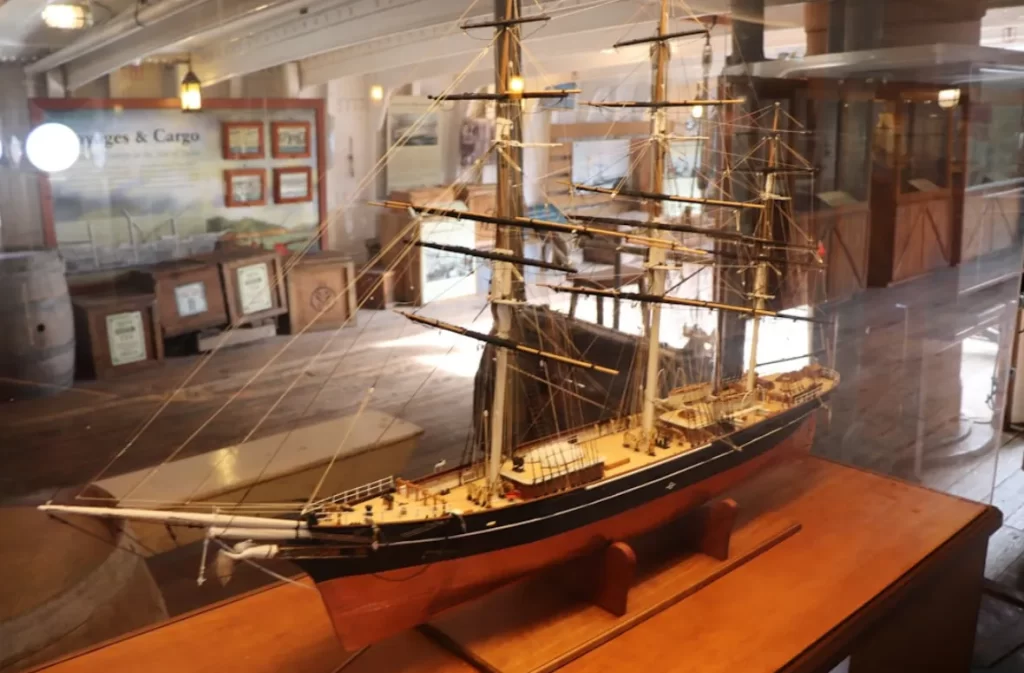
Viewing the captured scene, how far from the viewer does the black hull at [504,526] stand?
58.6 inches

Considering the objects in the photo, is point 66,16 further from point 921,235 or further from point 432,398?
point 921,235

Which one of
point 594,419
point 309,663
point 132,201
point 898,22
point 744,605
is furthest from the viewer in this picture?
point 898,22

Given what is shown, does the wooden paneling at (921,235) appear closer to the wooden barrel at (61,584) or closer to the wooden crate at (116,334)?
the wooden crate at (116,334)

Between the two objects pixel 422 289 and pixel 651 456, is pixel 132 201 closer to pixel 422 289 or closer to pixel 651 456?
pixel 422 289

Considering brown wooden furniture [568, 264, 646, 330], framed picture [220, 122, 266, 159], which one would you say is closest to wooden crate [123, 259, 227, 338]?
framed picture [220, 122, 266, 159]

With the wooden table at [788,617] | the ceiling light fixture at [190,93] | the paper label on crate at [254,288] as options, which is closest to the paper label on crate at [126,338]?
the paper label on crate at [254,288]

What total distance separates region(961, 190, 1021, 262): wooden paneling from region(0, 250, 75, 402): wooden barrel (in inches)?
109

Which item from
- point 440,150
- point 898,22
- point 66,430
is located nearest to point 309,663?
point 66,430

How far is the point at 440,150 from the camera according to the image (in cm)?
208

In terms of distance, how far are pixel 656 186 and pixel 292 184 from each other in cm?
89

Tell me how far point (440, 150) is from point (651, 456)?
87 centimetres

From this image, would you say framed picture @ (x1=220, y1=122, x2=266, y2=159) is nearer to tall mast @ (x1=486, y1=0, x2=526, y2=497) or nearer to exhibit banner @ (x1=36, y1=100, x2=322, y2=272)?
exhibit banner @ (x1=36, y1=100, x2=322, y2=272)

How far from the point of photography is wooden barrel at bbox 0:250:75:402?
1.82 m

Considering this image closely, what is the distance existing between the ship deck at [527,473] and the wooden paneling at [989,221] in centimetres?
129
